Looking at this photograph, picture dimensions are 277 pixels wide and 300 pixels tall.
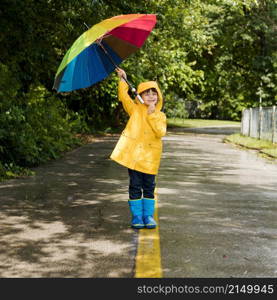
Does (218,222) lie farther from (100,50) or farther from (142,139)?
(100,50)

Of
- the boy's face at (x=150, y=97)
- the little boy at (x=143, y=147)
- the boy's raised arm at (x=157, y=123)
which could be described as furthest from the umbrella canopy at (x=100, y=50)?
the boy's raised arm at (x=157, y=123)

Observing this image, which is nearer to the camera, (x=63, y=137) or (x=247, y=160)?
(x=247, y=160)

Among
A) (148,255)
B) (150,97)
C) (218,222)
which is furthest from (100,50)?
(148,255)

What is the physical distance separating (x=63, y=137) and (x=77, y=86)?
13.6 metres

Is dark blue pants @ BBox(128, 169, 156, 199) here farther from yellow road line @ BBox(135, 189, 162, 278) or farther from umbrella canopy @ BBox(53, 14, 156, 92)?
umbrella canopy @ BBox(53, 14, 156, 92)

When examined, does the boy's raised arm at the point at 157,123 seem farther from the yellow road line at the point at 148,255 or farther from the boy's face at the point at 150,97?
the yellow road line at the point at 148,255

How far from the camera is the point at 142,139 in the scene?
691 centimetres

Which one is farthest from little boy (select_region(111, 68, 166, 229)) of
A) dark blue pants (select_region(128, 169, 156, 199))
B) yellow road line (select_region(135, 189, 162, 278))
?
yellow road line (select_region(135, 189, 162, 278))

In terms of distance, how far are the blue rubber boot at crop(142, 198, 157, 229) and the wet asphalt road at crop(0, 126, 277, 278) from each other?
0.51ft

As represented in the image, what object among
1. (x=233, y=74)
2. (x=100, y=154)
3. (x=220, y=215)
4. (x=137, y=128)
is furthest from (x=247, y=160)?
(x=233, y=74)

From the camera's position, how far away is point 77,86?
7020mm

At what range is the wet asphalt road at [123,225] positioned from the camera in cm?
532

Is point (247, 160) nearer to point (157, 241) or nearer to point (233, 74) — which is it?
point (157, 241)

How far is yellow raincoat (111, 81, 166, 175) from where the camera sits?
6805 millimetres
